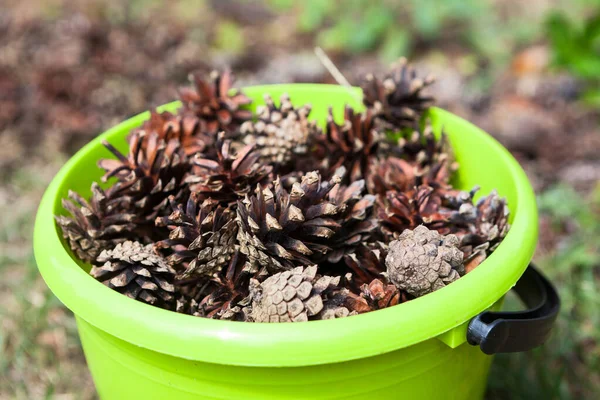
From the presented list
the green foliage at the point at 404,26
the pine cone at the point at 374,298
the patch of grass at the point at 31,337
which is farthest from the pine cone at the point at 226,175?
the green foliage at the point at 404,26

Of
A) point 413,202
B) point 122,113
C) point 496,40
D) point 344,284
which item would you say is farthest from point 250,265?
point 496,40

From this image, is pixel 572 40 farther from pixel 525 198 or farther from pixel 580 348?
pixel 525 198

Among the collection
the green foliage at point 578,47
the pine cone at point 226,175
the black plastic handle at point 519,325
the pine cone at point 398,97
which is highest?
the pine cone at point 226,175

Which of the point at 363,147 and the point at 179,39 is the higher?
the point at 363,147

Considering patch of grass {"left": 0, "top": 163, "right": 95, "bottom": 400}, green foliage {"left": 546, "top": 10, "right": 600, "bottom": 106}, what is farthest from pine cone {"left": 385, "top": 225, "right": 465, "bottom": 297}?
green foliage {"left": 546, "top": 10, "right": 600, "bottom": 106}

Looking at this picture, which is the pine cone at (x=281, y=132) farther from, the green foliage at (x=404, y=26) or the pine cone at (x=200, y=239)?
the green foliage at (x=404, y=26)

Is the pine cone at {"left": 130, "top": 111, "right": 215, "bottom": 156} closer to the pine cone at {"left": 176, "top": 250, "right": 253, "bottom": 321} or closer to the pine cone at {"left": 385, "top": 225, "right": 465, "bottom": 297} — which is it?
the pine cone at {"left": 176, "top": 250, "right": 253, "bottom": 321}

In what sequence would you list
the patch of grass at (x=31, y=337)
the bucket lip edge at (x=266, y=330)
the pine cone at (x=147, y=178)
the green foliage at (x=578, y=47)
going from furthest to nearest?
1. the green foliage at (x=578, y=47)
2. the patch of grass at (x=31, y=337)
3. the pine cone at (x=147, y=178)
4. the bucket lip edge at (x=266, y=330)
